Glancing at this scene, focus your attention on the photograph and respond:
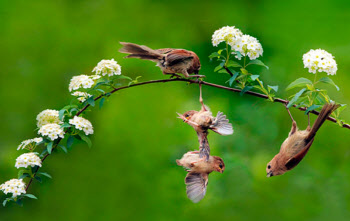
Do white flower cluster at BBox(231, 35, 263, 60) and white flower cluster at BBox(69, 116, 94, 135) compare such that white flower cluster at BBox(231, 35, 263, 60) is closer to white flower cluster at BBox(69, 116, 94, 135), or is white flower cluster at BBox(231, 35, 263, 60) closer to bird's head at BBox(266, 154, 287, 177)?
bird's head at BBox(266, 154, 287, 177)

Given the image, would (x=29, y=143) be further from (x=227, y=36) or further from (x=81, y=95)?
(x=227, y=36)

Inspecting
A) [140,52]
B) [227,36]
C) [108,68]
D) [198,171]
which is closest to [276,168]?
[198,171]

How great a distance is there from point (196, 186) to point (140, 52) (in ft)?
1.62

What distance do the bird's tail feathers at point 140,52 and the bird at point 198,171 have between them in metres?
0.36

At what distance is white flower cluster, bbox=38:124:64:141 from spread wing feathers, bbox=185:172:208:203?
56 centimetres

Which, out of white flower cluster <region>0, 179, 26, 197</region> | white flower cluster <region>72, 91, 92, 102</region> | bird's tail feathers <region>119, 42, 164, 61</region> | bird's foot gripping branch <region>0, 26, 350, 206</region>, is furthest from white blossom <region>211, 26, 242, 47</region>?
white flower cluster <region>0, 179, 26, 197</region>

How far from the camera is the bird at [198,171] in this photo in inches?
64.6

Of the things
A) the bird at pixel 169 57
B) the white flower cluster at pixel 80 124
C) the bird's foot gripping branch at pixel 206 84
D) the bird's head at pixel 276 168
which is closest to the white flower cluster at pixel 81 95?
the bird's foot gripping branch at pixel 206 84

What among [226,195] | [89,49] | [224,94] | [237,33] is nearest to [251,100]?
[224,94]

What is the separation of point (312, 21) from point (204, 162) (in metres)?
2.34

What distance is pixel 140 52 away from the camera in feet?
5.59

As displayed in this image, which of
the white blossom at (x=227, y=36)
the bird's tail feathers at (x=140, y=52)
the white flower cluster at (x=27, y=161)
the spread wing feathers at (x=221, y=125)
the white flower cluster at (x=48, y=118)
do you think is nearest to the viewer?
the spread wing feathers at (x=221, y=125)

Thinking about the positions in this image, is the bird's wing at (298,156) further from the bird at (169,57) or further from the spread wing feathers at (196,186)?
the bird at (169,57)

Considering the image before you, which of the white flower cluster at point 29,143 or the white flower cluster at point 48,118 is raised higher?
the white flower cluster at point 48,118
